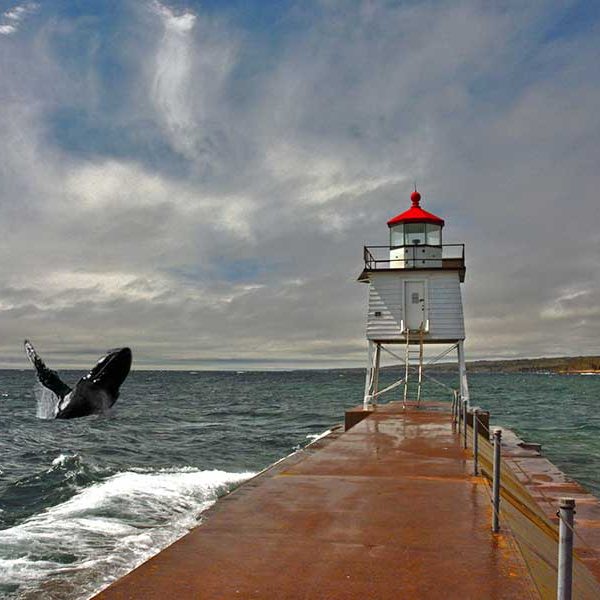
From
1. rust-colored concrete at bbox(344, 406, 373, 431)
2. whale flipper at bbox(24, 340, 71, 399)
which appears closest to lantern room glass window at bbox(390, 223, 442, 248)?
rust-colored concrete at bbox(344, 406, 373, 431)

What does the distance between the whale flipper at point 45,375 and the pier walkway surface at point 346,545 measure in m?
28.8

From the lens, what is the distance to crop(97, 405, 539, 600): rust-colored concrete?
4543mm

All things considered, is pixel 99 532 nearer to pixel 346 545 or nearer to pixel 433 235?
pixel 346 545

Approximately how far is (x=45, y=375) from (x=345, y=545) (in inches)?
1371

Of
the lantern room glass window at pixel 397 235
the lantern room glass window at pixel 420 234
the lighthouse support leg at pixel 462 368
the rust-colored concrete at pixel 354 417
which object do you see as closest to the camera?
the rust-colored concrete at pixel 354 417

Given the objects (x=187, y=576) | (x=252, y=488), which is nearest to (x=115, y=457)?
(x=252, y=488)

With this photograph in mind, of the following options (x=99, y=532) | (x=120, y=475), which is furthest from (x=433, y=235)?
(x=99, y=532)

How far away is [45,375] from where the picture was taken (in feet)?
121

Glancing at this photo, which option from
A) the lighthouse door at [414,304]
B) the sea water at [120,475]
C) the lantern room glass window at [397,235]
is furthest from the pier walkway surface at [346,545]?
the lantern room glass window at [397,235]

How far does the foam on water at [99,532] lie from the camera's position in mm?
7656

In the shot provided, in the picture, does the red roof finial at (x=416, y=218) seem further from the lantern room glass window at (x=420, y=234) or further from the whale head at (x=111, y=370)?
the whale head at (x=111, y=370)

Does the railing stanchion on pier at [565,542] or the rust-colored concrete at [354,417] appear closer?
the railing stanchion on pier at [565,542]

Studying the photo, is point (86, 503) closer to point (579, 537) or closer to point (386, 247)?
point (579, 537)

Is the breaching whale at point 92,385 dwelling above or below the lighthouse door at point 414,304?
below
